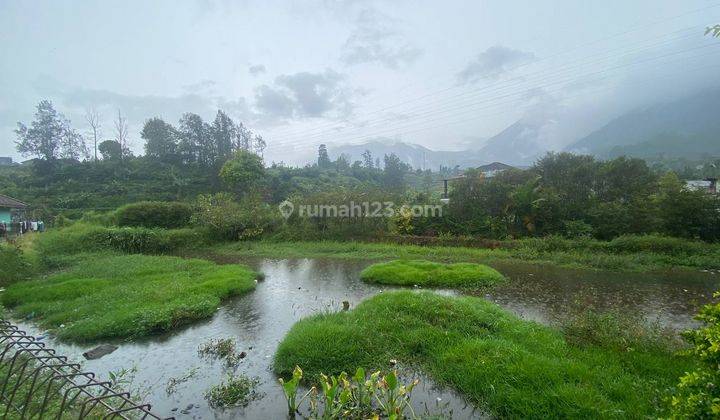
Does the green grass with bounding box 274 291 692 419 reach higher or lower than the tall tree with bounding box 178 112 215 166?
lower

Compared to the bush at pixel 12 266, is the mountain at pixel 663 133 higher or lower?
higher

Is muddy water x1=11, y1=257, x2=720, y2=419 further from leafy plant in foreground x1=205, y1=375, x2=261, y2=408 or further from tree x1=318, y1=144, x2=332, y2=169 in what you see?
tree x1=318, y1=144, x2=332, y2=169

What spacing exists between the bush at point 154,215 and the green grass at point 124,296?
9935 millimetres

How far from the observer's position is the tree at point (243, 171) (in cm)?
2981

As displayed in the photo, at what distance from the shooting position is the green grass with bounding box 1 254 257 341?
21.1 feet

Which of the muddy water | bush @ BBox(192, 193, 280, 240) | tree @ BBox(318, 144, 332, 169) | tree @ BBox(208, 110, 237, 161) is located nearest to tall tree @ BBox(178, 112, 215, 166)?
tree @ BBox(208, 110, 237, 161)

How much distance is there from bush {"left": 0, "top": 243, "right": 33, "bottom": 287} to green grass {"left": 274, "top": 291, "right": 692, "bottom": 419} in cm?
945

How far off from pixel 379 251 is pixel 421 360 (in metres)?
9.63

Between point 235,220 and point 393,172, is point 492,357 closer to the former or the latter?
point 235,220

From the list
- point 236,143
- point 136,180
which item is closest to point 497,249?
point 136,180

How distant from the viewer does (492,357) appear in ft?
14.6

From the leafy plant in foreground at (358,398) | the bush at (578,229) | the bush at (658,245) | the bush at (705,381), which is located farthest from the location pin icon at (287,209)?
the bush at (705,381)

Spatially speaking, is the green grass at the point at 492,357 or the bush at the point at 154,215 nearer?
the green grass at the point at 492,357

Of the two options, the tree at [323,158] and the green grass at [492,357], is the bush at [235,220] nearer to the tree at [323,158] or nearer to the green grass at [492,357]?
the green grass at [492,357]
